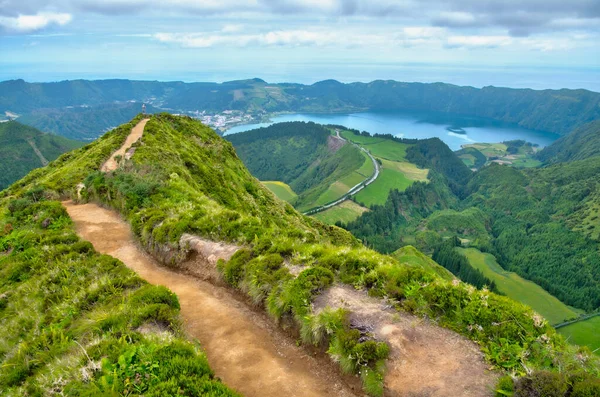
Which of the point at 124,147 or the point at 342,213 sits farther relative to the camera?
the point at 342,213

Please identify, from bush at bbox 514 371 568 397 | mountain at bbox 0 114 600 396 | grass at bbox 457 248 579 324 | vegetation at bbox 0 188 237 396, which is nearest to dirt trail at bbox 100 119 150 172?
mountain at bbox 0 114 600 396

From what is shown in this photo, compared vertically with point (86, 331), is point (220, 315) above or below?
below

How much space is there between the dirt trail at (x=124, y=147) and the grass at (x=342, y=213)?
12038 centimetres

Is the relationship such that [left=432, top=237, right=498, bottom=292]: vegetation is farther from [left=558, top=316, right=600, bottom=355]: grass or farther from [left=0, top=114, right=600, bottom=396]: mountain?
[left=0, top=114, right=600, bottom=396]: mountain

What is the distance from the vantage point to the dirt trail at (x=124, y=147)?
3584 centimetres

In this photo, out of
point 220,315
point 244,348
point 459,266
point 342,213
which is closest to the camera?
point 244,348

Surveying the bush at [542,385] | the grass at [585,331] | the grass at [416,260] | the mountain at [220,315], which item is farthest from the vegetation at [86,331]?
A: the grass at [585,331]

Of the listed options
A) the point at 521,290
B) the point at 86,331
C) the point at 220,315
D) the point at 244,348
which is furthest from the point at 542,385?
the point at 521,290

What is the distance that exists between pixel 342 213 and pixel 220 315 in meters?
172

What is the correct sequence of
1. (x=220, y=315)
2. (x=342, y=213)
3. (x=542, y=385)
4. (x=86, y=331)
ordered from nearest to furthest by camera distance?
(x=542, y=385) < (x=86, y=331) < (x=220, y=315) < (x=342, y=213)

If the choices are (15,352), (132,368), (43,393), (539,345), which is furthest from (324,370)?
(15,352)

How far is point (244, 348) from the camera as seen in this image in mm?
11289

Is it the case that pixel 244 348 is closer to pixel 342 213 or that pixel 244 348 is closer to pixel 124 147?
pixel 124 147

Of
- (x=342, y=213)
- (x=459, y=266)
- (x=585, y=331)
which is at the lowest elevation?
(x=585, y=331)
